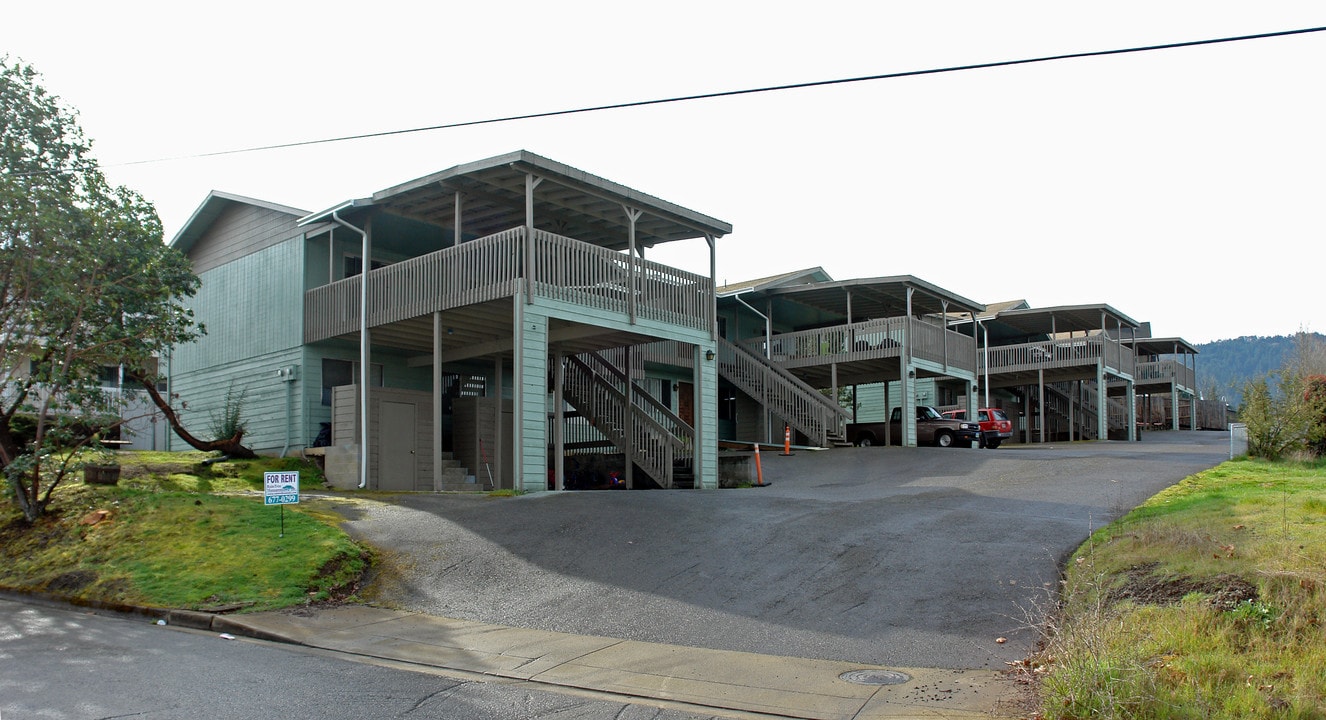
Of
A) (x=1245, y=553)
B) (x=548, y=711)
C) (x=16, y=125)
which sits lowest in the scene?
(x=548, y=711)

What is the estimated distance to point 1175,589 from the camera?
8492mm

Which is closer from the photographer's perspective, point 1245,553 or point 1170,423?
point 1245,553

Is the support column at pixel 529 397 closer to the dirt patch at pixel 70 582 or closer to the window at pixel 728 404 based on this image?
the dirt patch at pixel 70 582

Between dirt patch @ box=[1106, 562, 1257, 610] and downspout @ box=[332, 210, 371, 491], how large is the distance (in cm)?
1475

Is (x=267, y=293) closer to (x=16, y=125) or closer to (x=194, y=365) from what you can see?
(x=194, y=365)

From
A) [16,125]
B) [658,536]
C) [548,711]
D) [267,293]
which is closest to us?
[548,711]

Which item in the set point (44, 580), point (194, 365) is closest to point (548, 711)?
point (44, 580)

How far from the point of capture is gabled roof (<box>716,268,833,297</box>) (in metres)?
32.7

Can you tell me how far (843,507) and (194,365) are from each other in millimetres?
18629

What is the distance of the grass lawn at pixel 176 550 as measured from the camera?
1110 centimetres

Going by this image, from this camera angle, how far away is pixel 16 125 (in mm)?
16203

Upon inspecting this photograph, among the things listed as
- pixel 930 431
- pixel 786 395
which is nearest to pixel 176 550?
pixel 786 395

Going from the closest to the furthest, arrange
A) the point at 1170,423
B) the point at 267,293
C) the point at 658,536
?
the point at 658,536, the point at 267,293, the point at 1170,423

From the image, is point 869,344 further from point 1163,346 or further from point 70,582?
point 1163,346
